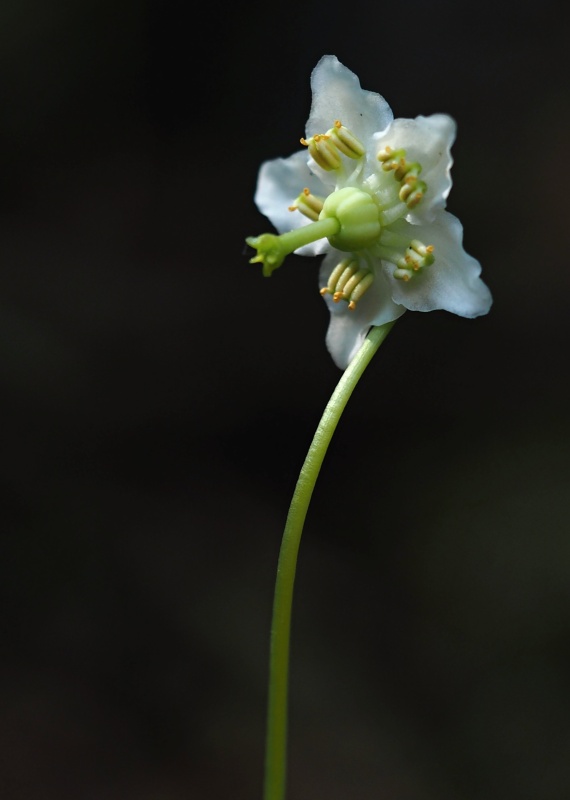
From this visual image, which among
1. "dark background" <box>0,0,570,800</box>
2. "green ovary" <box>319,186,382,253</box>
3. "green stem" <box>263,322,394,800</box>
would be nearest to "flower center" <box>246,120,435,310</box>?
"green ovary" <box>319,186,382,253</box>

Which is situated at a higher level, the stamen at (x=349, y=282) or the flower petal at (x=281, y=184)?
the flower petal at (x=281, y=184)

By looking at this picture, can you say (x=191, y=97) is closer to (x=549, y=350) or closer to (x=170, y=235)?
(x=170, y=235)

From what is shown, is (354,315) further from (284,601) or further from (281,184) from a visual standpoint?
(284,601)

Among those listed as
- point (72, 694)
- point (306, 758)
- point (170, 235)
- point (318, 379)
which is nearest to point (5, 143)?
point (170, 235)

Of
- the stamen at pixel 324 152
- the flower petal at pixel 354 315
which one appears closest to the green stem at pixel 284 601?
the flower petal at pixel 354 315

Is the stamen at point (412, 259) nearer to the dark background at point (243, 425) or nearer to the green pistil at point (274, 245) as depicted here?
the green pistil at point (274, 245)

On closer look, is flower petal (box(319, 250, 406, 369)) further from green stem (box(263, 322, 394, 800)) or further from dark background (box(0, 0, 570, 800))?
dark background (box(0, 0, 570, 800))

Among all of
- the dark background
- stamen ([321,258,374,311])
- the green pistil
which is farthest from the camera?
the dark background
